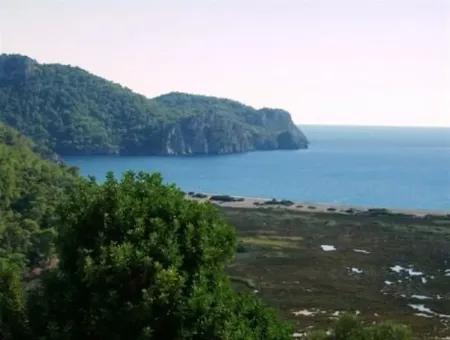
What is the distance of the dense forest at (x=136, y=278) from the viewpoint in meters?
15.6

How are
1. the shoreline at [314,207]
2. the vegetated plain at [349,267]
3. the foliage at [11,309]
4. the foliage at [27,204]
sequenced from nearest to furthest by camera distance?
the foliage at [11,309] < the vegetated plain at [349,267] < the foliage at [27,204] < the shoreline at [314,207]

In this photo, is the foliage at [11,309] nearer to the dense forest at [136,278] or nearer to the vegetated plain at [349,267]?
the dense forest at [136,278]

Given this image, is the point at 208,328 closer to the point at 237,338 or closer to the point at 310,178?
the point at 237,338

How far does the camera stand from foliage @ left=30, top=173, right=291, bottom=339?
615 inches

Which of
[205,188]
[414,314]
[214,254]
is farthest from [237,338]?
[205,188]

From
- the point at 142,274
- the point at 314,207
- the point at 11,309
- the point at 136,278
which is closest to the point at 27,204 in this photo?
the point at 11,309

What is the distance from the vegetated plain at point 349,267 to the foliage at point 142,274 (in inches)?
1126

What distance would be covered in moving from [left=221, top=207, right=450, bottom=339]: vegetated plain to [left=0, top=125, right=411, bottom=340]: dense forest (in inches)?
1128

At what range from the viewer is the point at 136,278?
16.0 m

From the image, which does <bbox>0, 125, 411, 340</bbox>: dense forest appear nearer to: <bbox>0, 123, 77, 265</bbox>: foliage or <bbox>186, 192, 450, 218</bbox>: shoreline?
<bbox>0, 123, 77, 265</bbox>: foliage

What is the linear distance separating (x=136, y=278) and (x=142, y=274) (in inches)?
8.8

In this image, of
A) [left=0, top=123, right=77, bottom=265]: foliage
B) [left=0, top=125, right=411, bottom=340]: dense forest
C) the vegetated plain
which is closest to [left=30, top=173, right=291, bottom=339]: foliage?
[left=0, top=125, right=411, bottom=340]: dense forest

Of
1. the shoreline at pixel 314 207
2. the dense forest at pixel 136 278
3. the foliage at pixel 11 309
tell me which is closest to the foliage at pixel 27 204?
the shoreline at pixel 314 207

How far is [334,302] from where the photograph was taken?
174 feet
